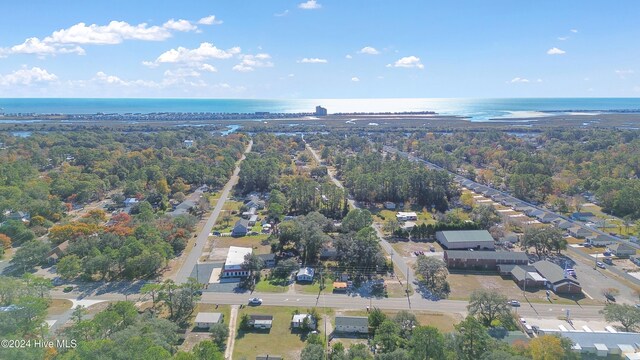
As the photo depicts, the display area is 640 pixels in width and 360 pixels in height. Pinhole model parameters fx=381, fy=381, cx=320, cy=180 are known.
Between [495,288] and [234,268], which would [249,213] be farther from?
[495,288]

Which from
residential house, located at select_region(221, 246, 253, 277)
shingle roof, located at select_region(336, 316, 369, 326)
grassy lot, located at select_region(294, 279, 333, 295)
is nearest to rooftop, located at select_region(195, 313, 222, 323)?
residential house, located at select_region(221, 246, 253, 277)

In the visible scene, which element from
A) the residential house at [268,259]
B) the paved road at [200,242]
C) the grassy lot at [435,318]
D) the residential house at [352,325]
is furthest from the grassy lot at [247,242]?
the residential house at [352,325]

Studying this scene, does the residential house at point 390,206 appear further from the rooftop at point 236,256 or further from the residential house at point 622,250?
the residential house at point 622,250

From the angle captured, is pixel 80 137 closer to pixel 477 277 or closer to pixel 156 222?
pixel 156 222

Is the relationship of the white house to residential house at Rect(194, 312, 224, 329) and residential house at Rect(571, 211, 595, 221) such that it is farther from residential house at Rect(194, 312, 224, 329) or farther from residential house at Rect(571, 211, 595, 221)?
residential house at Rect(194, 312, 224, 329)

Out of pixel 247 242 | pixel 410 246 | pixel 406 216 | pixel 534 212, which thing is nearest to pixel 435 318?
pixel 410 246


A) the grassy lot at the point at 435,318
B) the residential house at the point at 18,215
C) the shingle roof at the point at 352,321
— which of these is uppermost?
the residential house at the point at 18,215

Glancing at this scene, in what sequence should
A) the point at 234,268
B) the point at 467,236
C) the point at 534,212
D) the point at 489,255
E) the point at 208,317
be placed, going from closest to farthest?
the point at 208,317
the point at 234,268
the point at 489,255
the point at 467,236
the point at 534,212
